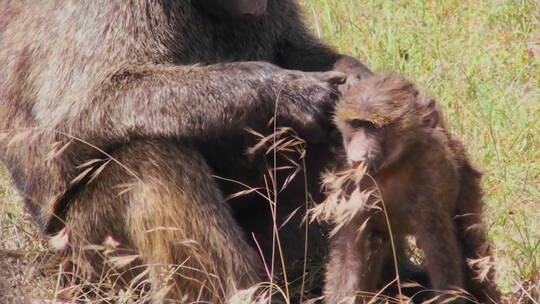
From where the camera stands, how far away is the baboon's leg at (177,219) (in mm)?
4074

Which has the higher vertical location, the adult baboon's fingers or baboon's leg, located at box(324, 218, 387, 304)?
the adult baboon's fingers

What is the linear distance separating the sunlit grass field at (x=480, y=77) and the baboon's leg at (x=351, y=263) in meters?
0.54

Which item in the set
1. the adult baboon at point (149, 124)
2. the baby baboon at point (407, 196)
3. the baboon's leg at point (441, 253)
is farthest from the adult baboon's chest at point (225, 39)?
the baboon's leg at point (441, 253)

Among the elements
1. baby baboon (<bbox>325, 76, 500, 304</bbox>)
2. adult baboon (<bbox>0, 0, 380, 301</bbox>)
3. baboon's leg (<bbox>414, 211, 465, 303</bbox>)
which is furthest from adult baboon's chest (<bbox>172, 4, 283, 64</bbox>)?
baboon's leg (<bbox>414, 211, 465, 303</bbox>)

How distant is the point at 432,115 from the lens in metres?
3.97

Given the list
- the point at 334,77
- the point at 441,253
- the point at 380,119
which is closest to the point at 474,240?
the point at 441,253

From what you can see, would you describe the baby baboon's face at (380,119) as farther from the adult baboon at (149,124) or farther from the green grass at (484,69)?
the green grass at (484,69)

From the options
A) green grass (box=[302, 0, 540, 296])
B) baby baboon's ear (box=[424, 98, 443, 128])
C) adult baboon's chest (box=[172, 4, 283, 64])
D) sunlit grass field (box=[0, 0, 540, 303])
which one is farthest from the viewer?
green grass (box=[302, 0, 540, 296])

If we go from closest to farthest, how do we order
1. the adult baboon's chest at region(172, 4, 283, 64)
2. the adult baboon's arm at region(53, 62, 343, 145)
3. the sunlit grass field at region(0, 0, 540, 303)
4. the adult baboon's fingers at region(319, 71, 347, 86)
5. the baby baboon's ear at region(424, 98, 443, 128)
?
the baby baboon's ear at region(424, 98, 443, 128) < the adult baboon's arm at region(53, 62, 343, 145) < the adult baboon's fingers at region(319, 71, 347, 86) < the adult baboon's chest at region(172, 4, 283, 64) < the sunlit grass field at region(0, 0, 540, 303)

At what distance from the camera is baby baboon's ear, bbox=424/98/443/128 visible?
155 inches

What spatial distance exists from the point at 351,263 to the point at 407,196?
12.0 inches

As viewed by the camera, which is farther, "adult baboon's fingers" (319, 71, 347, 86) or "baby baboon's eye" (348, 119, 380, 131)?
"adult baboon's fingers" (319, 71, 347, 86)

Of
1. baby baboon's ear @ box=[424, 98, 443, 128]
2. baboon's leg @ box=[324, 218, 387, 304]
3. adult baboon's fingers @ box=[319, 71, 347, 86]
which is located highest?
baby baboon's ear @ box=[424, 98, 443, 128]

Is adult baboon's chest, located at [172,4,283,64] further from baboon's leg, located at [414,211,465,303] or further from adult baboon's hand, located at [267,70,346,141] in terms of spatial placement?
baboon's leg, located at [414,211,465,303]
